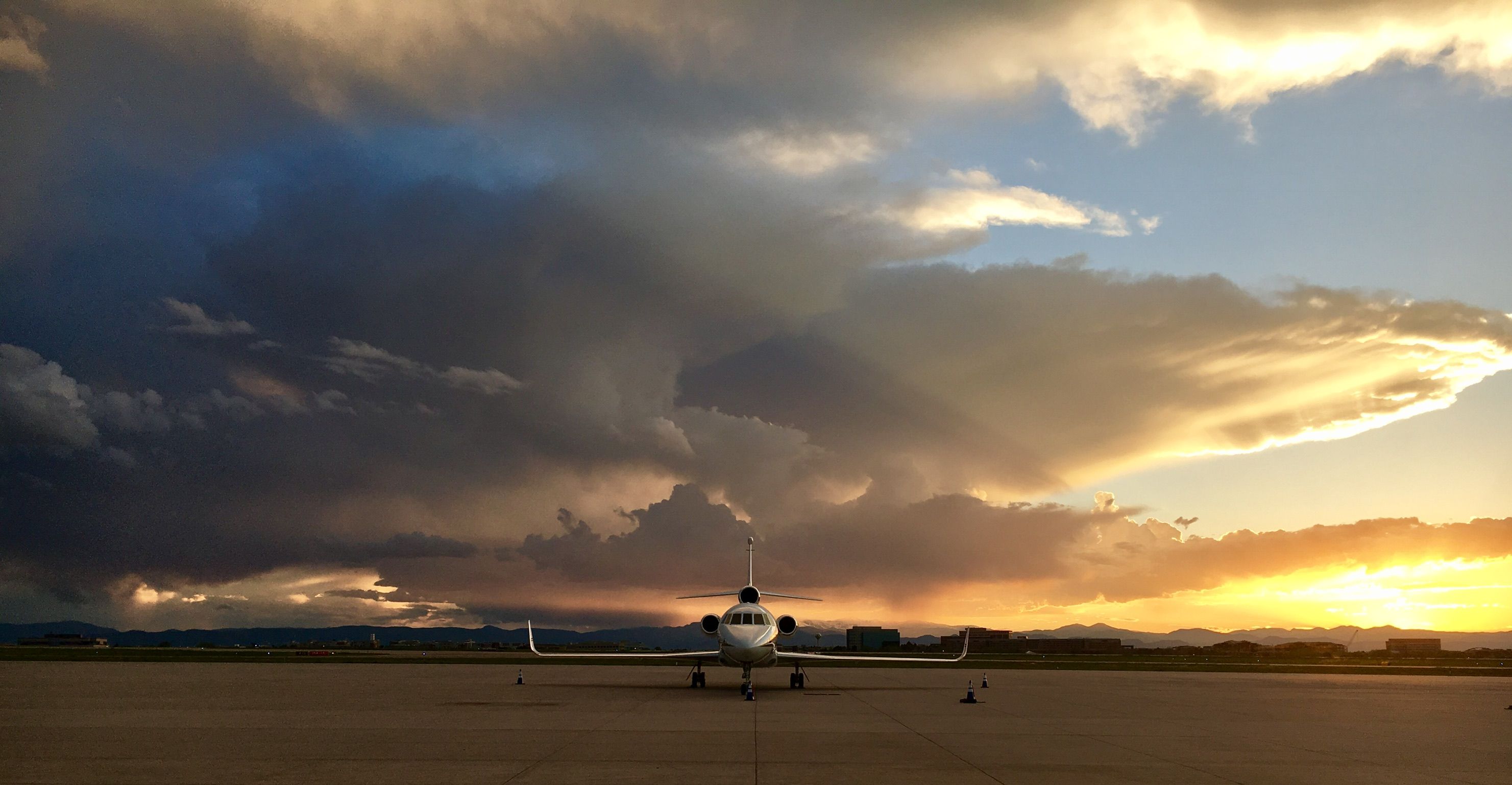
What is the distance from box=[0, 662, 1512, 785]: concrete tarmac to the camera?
15875mm

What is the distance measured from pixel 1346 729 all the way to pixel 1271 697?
51.8 ft

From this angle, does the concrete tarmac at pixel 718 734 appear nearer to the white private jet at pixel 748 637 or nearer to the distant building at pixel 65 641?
the white private jet at pixel 748 637

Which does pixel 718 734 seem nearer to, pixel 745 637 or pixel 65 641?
pixel 745 637

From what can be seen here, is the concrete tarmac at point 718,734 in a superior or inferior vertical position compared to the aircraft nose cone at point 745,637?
inferior

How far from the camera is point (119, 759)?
16.6 m

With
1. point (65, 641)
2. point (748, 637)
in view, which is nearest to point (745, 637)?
point (748, 637)

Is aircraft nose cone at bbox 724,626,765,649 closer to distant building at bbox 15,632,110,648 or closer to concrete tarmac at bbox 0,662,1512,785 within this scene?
concrete tarmac at bbox 0,662,1512,785

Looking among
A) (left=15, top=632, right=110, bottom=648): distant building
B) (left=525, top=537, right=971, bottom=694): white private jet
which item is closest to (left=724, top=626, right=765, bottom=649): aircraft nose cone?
(left=525, top=537, right=971, bottom=694): white private jet

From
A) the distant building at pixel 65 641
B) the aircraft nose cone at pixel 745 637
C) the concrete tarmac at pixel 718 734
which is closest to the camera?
the concrete tarmac at pixel 718 734

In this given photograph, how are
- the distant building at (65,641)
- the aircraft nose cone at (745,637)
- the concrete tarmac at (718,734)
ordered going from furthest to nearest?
the distant building at (65,641), the aircraft nose cone at (745,637), the concrete tarmac at (718,734)

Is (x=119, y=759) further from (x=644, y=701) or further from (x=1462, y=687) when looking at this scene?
(x=1462, y=687)

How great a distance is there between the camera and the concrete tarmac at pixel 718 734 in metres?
15.9

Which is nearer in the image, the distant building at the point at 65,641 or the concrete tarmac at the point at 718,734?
the concrete tarmac at the point at 718,734

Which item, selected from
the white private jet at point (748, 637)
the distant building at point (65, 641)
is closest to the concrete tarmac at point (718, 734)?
the white private jet at point (748, 637)
